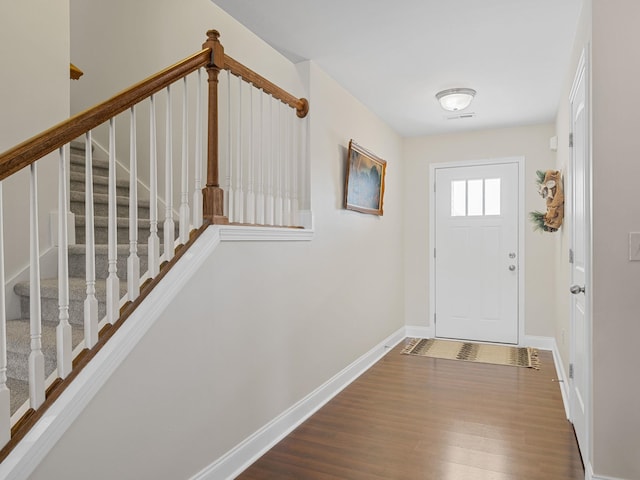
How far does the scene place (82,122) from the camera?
5.29ft

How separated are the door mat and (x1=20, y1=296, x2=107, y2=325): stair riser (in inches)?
136

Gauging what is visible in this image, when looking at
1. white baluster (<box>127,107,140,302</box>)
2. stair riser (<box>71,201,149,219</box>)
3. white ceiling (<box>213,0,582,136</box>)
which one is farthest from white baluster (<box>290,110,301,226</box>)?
white baluster (<box>127,107,140,302</box>)

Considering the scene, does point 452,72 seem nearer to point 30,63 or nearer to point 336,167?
point 336,167

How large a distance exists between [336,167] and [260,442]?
207cm

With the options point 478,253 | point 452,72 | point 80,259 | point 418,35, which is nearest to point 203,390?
point 80,259

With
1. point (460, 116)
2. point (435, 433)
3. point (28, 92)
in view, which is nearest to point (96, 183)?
point (28, 92)

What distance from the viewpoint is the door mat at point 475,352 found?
14.5ft

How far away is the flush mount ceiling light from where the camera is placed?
3.71m

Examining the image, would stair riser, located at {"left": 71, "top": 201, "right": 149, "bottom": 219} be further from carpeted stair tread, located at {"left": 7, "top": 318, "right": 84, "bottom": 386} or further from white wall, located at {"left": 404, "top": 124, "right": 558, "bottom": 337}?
white wall, located at {"left": 404, "top": 124, "right": 558, "bottom": 337}

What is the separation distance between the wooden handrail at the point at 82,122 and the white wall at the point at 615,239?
6.04ft

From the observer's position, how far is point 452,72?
11.1ft

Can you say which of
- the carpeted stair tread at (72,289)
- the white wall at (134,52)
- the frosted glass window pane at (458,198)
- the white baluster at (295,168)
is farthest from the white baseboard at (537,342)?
the carpeted stair tread at (72,289)

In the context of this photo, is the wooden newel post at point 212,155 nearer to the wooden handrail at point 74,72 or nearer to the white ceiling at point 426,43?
the white ceiling at point 426,43

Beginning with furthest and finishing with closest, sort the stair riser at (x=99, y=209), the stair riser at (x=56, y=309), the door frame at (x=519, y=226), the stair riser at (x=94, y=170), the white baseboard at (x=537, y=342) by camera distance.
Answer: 1. the door frame at (x=519, y=226)
2. the white baseboard at (x=537, y=342)
3. the stair riser at (x=94, y=170)
4. the stair riser at (x=99, y=209)
5. the stair riser at (x=56, y=309)
